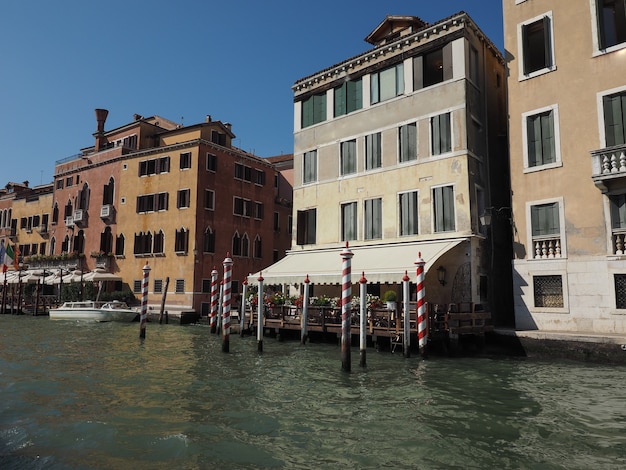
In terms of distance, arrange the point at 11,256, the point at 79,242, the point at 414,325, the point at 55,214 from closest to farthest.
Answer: the point at 414,325
the point at 11,256
the point at 79,242
the point at 55,214

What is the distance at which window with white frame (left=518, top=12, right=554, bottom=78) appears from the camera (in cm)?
1589

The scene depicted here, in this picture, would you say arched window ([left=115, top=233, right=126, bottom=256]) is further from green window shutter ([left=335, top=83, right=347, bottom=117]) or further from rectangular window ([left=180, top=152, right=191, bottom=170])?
green window shutter ([left=335, top=83, right=347, bottom=117])

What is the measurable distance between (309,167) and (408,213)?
223 inches

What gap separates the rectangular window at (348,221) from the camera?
19531mm

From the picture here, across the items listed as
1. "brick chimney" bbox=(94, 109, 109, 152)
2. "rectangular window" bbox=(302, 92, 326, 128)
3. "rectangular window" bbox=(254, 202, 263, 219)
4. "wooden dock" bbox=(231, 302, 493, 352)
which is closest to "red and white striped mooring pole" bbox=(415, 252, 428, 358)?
"wooden dock" bbox=(231, 302, 493, 352)

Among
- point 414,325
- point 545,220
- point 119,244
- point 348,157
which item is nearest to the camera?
point 414,325

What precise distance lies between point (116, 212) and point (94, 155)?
18.6 feet

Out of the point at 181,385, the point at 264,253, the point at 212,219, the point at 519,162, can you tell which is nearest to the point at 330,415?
the point at 181,385

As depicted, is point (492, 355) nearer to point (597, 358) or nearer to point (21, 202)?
point (597, 358)

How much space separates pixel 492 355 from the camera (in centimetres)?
1430

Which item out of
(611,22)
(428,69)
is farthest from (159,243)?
(611,22)

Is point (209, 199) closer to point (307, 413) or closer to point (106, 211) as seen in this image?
point (106, 211)

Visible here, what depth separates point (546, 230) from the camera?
604 inches

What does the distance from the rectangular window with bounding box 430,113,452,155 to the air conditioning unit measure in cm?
2417
